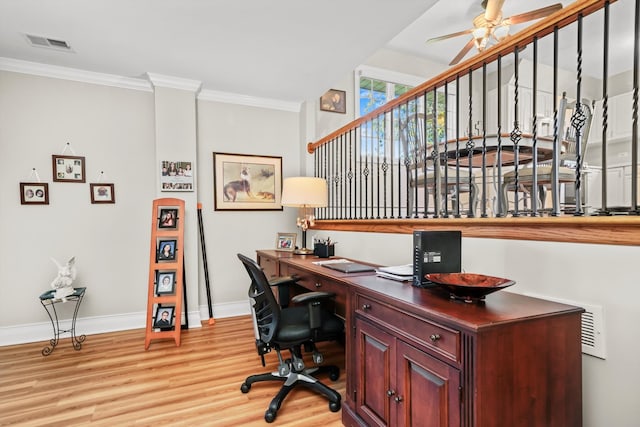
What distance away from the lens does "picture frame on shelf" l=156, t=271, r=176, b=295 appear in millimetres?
3340

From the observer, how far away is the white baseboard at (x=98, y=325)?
3188 mm

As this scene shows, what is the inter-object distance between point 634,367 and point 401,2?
7.77 ft

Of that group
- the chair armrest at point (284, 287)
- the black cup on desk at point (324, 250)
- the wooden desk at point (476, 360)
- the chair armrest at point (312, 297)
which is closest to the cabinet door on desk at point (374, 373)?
the wooden desk at point (476, 360)

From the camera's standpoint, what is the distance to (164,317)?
3273mm

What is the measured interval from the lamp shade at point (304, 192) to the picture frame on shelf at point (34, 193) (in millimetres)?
2363

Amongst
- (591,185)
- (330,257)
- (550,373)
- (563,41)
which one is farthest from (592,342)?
(591,185)

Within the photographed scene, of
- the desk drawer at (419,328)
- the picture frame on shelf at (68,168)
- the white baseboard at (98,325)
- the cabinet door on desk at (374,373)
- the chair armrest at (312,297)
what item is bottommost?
the white baseboard at (98,325)

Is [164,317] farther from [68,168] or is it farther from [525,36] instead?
[525,36]

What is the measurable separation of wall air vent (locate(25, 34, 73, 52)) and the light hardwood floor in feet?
8.77

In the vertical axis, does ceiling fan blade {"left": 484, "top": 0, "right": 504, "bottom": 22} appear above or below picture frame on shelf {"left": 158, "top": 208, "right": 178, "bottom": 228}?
above

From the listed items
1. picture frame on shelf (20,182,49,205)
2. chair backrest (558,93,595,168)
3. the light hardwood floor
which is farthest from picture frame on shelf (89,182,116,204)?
chair backrest (558,93,595,168)

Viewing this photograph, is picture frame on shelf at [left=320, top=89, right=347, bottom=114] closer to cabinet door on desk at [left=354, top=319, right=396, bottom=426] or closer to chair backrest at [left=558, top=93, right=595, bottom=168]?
chair backrest at [left=558, top=93, right=595, bottom=168]

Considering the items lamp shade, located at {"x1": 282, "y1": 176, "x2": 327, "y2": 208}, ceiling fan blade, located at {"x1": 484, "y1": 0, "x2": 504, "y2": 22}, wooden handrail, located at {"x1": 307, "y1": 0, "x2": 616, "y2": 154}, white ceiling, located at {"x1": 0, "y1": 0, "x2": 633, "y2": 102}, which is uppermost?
ceiling fan blade, located at {"x1": 484, "y1": 0, "x2": 504, "y2": 22}

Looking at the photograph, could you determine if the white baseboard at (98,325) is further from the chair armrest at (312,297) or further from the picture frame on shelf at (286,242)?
the chair armrest at (312,297)
